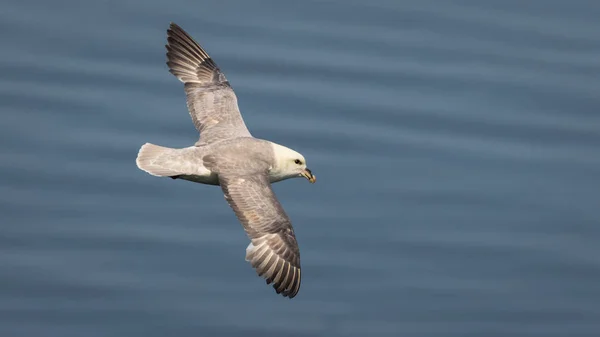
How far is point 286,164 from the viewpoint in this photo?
38.3 ft

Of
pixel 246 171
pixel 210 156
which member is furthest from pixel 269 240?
pixel 210 156

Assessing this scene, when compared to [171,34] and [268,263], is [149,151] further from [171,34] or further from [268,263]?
[171,34]

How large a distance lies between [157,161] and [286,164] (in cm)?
119

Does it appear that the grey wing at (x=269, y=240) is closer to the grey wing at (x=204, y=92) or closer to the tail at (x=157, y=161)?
the tail at (x=157, y=161)

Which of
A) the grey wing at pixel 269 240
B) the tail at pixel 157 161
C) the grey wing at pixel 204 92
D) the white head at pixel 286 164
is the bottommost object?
the grey wing at pixel 269 240

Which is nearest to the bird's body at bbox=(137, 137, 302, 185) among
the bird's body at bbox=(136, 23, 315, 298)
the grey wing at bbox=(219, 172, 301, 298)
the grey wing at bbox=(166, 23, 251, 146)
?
the bird's body at bbox=(136, 23, 315, 298)

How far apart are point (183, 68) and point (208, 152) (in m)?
2.08

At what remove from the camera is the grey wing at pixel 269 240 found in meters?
10.8

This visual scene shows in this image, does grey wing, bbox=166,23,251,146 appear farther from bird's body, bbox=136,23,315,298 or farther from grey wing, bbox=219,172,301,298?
grey wing, bbox=219,172,301,298

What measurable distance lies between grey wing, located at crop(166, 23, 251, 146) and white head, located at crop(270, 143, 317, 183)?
62 cm

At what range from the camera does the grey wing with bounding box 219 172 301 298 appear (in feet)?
35.5

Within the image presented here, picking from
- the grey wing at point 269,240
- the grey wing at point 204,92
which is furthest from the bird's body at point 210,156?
the grey wing at point 204,92

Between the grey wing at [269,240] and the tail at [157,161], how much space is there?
0.64 m

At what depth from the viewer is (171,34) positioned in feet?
44.3
